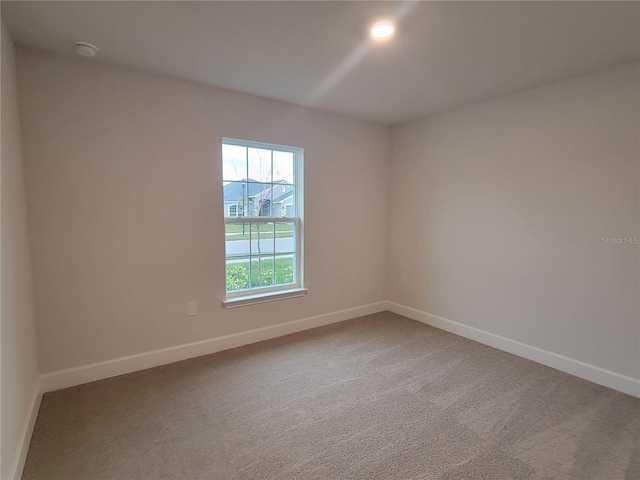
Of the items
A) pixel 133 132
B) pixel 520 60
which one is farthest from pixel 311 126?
pixel 520 60

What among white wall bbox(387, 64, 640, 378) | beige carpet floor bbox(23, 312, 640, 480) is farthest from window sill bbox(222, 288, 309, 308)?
white wall bbox(387, 64, 640, 378)

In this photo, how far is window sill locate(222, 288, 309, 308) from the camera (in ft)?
9.87

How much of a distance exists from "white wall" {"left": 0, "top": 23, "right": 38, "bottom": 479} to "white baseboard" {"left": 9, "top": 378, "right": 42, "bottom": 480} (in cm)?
2

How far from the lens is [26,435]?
5.70 feet

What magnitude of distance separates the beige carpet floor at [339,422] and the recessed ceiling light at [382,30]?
239 cm

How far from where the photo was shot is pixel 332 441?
71.6 inches

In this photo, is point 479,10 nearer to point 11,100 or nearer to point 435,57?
point 435,57

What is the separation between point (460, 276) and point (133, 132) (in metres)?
3.33

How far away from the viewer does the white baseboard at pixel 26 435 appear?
1.51 m

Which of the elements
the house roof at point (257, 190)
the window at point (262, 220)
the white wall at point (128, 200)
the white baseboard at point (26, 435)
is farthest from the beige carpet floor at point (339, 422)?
the house roof at point (257, 190)

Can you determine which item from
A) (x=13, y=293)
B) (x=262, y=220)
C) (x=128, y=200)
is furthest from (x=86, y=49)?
(x=262, y=220)

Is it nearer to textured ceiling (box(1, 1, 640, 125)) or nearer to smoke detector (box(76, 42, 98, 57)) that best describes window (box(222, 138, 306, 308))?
textured ceiling (box(1, 1, 640, 125))

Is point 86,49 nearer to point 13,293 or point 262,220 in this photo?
point 13,293

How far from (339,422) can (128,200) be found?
7.33 feet
